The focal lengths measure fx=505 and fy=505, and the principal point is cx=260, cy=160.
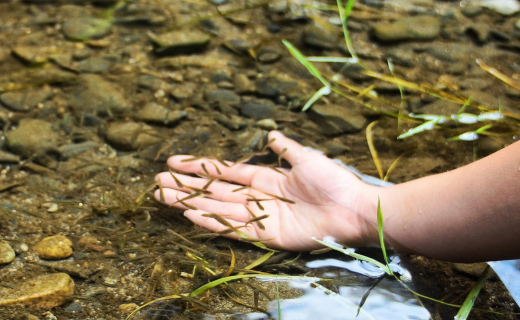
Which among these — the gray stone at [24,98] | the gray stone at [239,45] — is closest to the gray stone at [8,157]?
the gray stone at [24,98]

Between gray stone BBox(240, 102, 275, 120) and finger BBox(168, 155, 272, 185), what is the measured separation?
1.32 feet

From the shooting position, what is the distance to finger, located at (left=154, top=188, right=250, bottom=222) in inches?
81.8

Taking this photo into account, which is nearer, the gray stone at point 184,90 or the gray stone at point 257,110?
the gray stone at point 257,110

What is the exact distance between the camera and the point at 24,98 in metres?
2.64

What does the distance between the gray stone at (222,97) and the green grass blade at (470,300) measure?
1450 mm

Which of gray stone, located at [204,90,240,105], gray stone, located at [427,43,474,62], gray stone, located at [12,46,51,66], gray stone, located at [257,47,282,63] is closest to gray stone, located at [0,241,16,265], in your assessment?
gray stone, located at [204,90,240,105]

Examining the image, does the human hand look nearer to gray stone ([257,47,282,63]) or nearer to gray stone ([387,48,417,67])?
gray stone ([257,47,282,63])

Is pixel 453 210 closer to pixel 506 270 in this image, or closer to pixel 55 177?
pixel 506 270

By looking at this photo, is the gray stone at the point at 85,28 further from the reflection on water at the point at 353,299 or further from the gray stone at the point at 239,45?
the reflection on water at the point at 353,299

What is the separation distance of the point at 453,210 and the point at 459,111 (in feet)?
3.09

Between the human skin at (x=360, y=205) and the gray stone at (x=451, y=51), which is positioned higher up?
the gray stone at (x=451, y=51)

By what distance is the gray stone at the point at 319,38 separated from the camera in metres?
3.01

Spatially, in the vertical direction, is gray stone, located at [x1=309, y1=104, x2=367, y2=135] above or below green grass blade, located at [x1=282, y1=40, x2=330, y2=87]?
below

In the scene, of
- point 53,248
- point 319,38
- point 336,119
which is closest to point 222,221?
point 53,248
